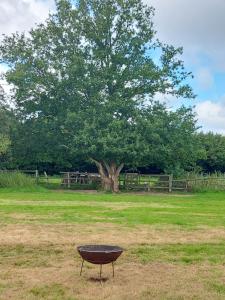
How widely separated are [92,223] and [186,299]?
26.8ft

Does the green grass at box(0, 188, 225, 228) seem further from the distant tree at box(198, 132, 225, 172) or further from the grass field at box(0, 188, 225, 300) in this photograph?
the distant tree at box(198, 132, 225, 172)

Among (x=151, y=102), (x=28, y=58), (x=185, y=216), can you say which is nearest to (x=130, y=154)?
(x=151, y=102)

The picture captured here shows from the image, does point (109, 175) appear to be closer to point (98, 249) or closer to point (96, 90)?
point (96, 90)

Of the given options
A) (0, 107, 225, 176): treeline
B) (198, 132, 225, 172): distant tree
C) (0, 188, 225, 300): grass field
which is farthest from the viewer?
(198, 132, 225, 172): distant tree

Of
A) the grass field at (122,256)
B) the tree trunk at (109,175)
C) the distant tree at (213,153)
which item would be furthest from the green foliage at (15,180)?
the distant tree at (213,153)

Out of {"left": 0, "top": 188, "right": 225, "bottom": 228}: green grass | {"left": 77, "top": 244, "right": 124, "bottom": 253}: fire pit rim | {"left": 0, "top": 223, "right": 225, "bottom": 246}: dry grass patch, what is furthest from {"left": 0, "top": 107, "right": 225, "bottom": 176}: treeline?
{"left": 77, "top": 244, "right": 124, "bottom": 253}: fire pit rim

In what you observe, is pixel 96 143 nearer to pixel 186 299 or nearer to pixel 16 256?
pixel 16 256

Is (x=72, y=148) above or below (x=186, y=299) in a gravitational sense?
above

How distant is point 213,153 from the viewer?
50.8 m

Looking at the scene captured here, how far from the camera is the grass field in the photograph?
8.45 m

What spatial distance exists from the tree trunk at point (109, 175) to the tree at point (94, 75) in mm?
75

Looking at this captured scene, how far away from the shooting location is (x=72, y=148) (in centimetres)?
3441

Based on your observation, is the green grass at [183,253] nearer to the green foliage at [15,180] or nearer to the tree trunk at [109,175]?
the green foliage at [15,180]

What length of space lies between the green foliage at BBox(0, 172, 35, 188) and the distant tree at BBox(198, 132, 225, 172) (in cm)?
2134
